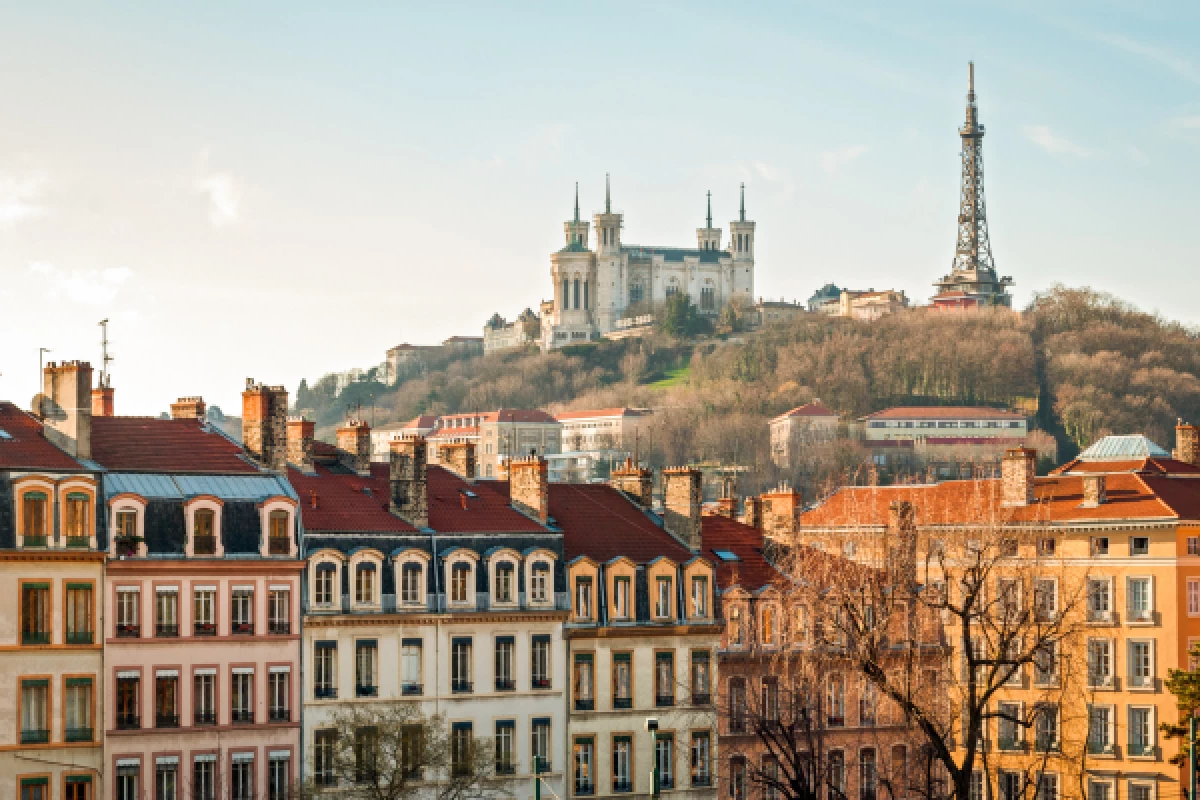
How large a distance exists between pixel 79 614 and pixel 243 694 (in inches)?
182

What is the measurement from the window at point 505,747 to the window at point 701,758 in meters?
5.41

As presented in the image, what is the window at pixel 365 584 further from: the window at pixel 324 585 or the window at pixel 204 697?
the window at pixel 204 697

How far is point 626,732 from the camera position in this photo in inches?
2351

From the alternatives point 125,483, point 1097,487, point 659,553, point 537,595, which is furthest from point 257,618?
point 1097,487

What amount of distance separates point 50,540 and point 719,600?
64.3 feet

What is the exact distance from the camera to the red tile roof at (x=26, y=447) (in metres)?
51.8

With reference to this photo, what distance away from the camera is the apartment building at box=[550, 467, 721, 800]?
2336 inches

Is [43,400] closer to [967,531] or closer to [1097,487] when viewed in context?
[967,531]

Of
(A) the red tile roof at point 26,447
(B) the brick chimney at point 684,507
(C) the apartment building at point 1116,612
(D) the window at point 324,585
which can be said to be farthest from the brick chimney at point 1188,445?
(A) the red tile roof at point 26,447

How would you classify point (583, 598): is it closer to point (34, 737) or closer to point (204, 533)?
point (204, 533)

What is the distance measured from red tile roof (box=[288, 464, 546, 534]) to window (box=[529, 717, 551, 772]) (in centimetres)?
512

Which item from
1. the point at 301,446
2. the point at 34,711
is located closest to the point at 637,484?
the point at 301,446

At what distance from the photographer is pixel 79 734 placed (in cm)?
A: 5128

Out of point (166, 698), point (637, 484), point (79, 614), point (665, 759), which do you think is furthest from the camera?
point (637, 484)
